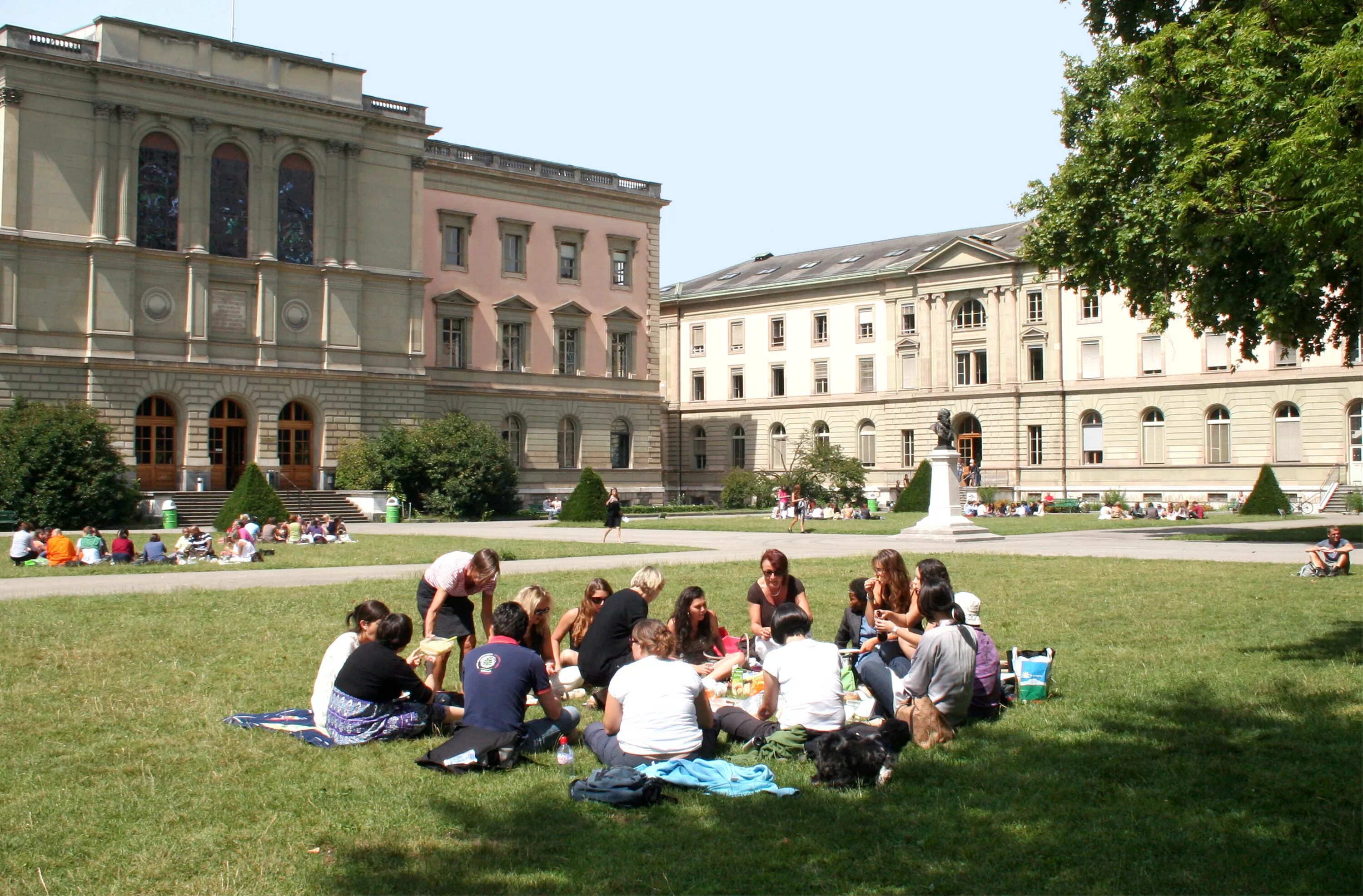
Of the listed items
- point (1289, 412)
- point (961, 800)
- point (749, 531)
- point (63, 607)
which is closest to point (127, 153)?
→ point (749, 531)

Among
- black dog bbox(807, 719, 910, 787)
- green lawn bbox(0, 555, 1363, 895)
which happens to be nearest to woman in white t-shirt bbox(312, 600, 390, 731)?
green lawn bbox(0, 555, 1363, 895)

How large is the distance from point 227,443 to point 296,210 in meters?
9.63

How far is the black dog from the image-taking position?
7758 millimetres

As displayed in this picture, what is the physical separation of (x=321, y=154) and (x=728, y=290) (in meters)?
32.2

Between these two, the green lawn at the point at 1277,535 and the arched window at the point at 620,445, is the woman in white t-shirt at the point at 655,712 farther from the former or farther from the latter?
A: the arched window at the point at 620,445

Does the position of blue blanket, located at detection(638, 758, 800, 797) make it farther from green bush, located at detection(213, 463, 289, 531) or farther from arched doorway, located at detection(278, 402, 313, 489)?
arched doorway, located at detection(278, 402, 313, 489)

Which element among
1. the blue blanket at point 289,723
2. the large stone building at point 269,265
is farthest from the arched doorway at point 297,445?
the blue blanket at point 289,723

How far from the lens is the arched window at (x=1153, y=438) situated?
62.1 metres

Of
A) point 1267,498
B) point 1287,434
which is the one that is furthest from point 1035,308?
point 1267,498

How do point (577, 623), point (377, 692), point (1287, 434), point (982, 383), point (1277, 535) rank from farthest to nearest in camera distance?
point (982, 383)
point (1287, 434)
point (1277, 535)
point (577, 623)
point (377, 692)

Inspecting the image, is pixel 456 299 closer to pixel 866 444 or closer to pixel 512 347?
pixel 512 347

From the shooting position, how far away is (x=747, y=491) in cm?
6231

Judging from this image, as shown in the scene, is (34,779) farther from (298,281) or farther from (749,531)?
(298,281)

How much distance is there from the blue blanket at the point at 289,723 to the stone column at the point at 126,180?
39.6 meters
